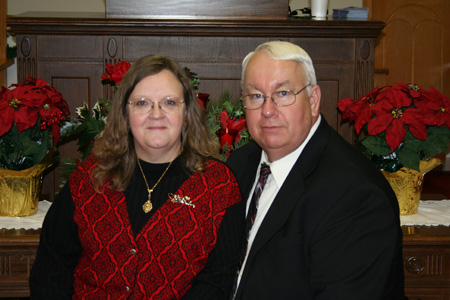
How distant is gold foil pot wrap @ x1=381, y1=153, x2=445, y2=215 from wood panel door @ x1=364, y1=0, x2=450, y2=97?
4.18 metres

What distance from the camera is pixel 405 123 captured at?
2.41m

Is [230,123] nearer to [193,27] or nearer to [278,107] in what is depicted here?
[278,107]

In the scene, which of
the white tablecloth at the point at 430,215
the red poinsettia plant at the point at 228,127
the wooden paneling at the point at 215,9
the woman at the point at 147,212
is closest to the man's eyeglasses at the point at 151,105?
the woman at the point at 147,212

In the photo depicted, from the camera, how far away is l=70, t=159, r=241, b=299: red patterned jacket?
6.01 ft

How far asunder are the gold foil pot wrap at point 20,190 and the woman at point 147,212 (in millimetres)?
605

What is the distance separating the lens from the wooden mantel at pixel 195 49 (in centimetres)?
327

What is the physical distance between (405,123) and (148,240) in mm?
1172

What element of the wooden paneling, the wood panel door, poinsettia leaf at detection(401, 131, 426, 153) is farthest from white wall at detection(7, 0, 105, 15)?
poinsettia leaf at detection(401, 131, 426, 153)

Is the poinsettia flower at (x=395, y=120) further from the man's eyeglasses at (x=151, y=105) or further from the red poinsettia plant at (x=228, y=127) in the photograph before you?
the man's eyeglasses at (x=151, y=105)

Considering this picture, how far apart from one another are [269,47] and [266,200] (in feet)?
1.61

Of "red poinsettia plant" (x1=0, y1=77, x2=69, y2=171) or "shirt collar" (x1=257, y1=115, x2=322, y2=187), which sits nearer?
"shirt collar" (x1=257, y1=115, x2=322, y2=187)

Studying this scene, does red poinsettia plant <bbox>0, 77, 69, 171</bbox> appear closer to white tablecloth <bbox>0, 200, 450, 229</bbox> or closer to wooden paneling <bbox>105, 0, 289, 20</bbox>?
white tablecloth <bbox>0, 200, 450, 229</bbox>

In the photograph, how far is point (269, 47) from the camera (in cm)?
188

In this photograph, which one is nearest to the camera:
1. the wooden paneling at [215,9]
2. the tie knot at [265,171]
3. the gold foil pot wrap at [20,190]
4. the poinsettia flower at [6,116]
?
the tie knot at [265,171]
